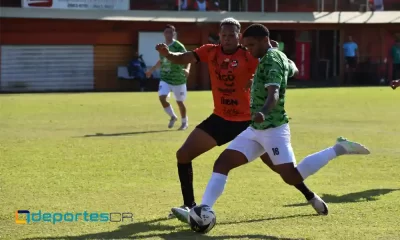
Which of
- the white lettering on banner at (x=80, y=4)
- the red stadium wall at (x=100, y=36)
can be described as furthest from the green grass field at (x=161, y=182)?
the white lettering on banner at (x=80, y=4)

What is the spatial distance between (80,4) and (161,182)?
26.0 metres

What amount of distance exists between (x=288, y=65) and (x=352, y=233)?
1.72 metres

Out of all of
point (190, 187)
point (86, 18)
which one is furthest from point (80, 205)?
point (86, 18)

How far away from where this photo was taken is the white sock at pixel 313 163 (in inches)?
323

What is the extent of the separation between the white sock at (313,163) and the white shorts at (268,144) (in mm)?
334

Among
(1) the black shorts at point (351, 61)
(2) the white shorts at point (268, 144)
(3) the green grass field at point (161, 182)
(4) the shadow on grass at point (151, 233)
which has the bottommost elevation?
(1) the black shorts at point (351, 61)

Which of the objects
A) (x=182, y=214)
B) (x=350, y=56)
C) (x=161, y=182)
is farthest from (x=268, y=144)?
(x=350, y=56)

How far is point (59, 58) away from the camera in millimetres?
35594

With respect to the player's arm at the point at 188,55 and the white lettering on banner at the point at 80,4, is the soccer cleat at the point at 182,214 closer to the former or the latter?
the player's arm at the point at 188,55

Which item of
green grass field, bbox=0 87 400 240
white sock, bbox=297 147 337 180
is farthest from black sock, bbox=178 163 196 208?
white sock, bbox=297 147 337 180

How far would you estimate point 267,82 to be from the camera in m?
7.65

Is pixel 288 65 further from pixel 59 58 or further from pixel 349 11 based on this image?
pixel 349 11

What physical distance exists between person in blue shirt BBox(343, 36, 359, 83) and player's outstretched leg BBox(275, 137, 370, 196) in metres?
32.5

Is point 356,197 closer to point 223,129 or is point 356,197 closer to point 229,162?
point 223,129
